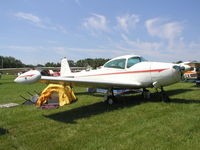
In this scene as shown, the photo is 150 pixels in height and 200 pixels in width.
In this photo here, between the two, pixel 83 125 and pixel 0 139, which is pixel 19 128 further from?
pixel 83 125

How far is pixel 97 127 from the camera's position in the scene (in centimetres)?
445

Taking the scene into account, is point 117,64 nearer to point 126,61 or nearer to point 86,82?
point 126,61

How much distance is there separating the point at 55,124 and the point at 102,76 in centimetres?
390

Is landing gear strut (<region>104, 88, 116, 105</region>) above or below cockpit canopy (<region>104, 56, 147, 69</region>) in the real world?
below

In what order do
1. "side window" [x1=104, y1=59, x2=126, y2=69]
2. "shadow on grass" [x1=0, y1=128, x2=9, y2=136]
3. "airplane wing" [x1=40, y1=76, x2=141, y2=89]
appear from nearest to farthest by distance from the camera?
"shadow on grass" [x1=0, y1=128, x2=9, y2=136] → "airplane wing" [x1=40, y1=76, x2=141, y2=89] → "side window" [x1=104, y1=59, x2=126, y2=69]

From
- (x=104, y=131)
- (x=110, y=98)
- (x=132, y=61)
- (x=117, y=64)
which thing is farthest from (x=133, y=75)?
(x=104, y=131)

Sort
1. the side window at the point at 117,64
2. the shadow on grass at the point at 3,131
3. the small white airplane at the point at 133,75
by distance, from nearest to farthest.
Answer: the shadow on grass at the point at 3,131, the small white airplane at the point at 133,75, the side window at the point at 117,64

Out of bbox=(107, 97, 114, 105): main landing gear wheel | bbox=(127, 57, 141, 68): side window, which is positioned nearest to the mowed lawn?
bbox=(107, 97, 114, 105): main landing gear wheel

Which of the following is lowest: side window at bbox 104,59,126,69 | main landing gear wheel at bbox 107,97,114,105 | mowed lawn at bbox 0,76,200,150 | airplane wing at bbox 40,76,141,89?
mowed lawn at bbox 0,76,200,150

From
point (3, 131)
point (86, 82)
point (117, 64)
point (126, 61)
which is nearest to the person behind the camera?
point (3, 131)

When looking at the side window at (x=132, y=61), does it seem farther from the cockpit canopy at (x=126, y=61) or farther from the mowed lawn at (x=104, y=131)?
the mowed lawn at (x=104, y=131)

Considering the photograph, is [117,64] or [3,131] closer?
[3,131]

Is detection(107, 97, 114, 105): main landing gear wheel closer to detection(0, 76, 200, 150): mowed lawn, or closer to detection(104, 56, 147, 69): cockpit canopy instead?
detection(104, 56, 147, 69): cockpit canopy

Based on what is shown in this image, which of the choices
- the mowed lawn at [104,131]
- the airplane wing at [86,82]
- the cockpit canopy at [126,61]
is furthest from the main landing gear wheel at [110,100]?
the mowed lawn at [104,131]
